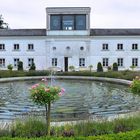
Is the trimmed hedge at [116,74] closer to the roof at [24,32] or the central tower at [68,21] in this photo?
the central tower at [68,21]

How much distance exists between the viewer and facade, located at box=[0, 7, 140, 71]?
5059 centimetres

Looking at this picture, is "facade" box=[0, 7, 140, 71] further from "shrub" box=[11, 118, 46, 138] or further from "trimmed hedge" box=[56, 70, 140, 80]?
"shrub" box=[11, 118, 46, 138]

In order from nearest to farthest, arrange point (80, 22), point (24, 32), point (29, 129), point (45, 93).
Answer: point (45, 93), point (29, 129), point (80, 22), point (24, 32)

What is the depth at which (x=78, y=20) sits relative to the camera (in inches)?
1997

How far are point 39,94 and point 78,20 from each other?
135ft

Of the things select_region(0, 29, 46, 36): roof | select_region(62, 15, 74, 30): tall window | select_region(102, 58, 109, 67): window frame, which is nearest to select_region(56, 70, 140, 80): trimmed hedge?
select_region(62, 15, 74, 30): tall window

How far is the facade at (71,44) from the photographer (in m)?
50.6

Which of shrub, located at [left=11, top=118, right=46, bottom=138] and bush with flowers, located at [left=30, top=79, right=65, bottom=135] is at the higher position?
bush with flowers, located at [left=30, top=79, right=65, bottom=135]

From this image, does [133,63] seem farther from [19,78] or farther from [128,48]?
[19,78]

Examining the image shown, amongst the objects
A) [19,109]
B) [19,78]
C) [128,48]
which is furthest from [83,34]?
[19,109]

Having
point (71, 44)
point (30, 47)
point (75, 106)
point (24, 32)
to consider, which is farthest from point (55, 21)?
point (75, 106)

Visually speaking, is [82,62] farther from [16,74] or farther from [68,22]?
[16,74]

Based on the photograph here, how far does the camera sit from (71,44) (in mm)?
50812

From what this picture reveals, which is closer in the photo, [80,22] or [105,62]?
[80,22]
